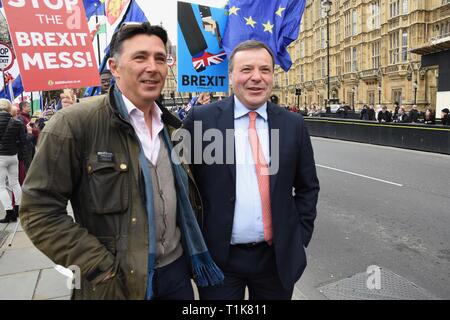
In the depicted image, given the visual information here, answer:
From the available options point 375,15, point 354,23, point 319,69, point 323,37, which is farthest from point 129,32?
point 319,69

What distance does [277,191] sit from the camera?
2.16m

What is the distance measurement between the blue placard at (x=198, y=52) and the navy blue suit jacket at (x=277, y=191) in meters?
4.90

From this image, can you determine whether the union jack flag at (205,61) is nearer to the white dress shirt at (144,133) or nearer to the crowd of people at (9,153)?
the crowd of people at (9,153)

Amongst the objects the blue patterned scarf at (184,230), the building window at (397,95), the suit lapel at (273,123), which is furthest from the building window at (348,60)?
the blue patterned scarf at (184,230)

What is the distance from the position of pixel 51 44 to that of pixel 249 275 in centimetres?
364

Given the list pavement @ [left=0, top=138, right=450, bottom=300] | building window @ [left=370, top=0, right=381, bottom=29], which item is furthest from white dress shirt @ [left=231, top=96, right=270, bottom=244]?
building window @ [left=370, top=0, right=381, bottom=29]

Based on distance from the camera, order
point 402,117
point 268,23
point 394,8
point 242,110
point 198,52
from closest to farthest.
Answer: point 242,110 → point 268,23 → point 198,52 → point 402,117 → point 394,8

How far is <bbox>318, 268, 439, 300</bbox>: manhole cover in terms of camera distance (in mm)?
3564

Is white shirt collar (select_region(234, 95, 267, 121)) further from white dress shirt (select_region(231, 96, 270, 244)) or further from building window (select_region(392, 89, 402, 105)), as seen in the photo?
building window (select_region(392, 89, 402, 105))

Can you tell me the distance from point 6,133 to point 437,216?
691cm

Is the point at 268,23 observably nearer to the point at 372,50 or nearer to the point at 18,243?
the point at 18,243

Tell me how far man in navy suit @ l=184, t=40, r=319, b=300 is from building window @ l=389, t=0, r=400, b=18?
1668 inches
